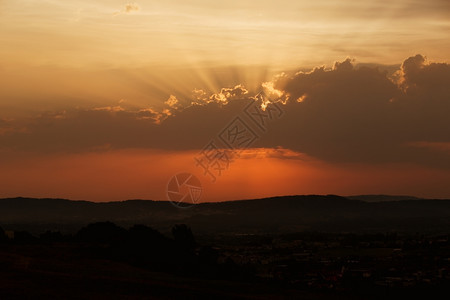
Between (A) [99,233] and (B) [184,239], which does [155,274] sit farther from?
(A) [99,233]

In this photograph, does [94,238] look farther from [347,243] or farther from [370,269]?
[347,243]

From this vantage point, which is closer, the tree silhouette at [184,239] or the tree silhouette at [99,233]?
the tree silhouette at [184,239]

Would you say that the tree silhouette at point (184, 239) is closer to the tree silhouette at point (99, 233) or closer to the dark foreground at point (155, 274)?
the dark foreground at point (155, 274)

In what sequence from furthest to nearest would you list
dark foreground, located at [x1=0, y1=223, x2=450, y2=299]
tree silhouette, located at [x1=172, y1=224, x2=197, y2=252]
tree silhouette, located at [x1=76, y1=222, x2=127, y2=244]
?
1. tree silhouette, located at [x1=76, y1=222, x2=127, y2=244]
2. tree silhouette, located at [x1=172, y1=224, x2=197, y2=252]
3. dark foreground, located at [x1=0, y1=223, x2=450, y2=299]

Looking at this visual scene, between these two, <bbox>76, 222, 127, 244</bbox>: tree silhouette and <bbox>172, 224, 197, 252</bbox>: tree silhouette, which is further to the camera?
<bbox>76, 222, 127, 244</bbox>: tree silhouette

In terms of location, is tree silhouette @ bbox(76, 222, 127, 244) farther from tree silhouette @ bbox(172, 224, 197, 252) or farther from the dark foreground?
tree silhouette @ bbox(172, 224, 197, 252)

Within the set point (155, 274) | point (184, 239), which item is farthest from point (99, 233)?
point (155, 274)

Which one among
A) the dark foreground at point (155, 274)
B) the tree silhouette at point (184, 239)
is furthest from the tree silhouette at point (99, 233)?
the tree silhouette at point (184, 239)

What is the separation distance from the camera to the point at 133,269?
54000 mm

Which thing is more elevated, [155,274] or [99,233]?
Answer: [99,233]

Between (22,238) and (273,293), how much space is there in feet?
131

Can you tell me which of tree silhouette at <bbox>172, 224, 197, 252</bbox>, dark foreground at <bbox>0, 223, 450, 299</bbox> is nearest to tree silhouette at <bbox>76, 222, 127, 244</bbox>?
dark foreground at <bbox>0, 223, 450, 299</bbox>

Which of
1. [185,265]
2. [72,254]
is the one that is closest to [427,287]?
[185,265]

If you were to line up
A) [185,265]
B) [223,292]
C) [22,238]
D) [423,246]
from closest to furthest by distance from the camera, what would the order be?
[223,292]
[185,265]
[22,238]
[423,246]
